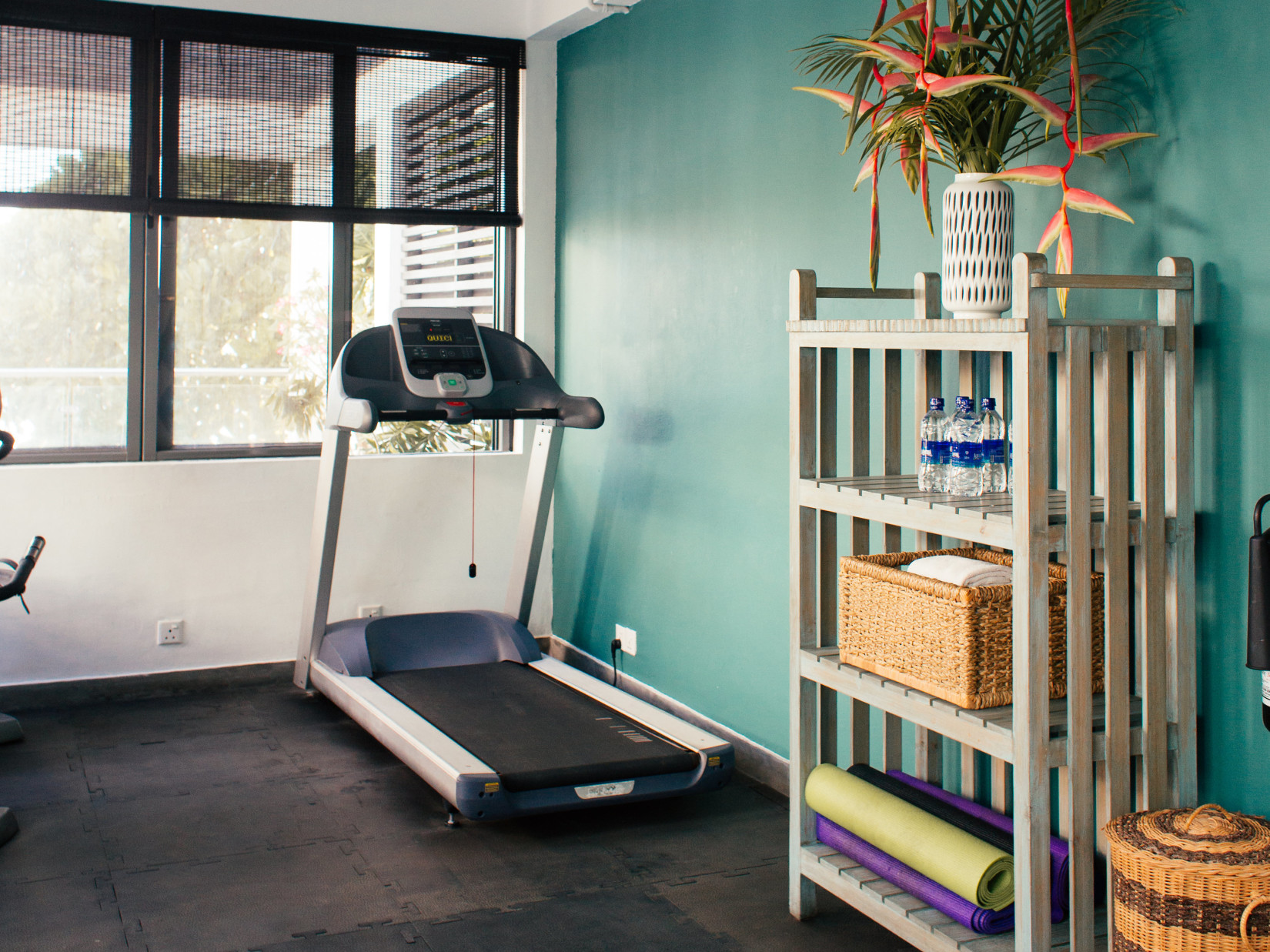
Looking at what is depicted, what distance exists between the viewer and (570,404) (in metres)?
4.49

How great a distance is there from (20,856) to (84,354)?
7.21 feet

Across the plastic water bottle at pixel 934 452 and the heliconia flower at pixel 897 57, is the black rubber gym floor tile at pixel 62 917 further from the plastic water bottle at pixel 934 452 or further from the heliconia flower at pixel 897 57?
the heliconia flower at pixel 897 57

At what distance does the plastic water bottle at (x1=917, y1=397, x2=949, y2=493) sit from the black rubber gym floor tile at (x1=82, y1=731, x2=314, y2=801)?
2.29 metres

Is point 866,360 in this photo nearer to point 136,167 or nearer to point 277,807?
point 277,807

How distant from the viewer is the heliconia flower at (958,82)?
232 cm

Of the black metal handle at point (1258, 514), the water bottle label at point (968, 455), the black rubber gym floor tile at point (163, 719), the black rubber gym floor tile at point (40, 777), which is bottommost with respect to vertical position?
the black rubber gym floor tile at point (40, 777)

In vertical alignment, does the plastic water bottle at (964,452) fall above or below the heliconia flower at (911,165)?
below

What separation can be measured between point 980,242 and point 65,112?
362 centimetres

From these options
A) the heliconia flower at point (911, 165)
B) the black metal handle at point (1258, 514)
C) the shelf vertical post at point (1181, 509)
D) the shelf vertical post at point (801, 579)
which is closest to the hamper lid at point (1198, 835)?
the shelf vertical post at point (1181, 509)

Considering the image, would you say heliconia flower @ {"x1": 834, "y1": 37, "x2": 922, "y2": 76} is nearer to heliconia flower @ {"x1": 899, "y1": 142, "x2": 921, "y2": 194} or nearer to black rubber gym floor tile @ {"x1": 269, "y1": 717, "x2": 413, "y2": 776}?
heliconia flower @ {"x1": 899, "y1": 142, "x2": 921, "y2": 194}

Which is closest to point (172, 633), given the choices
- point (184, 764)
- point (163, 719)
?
point (163, 719)

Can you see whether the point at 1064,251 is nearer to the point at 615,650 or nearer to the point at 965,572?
the point at 965,572

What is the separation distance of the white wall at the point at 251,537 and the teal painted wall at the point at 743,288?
0.53 ft

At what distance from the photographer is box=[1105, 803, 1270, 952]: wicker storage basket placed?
6.66 ft
